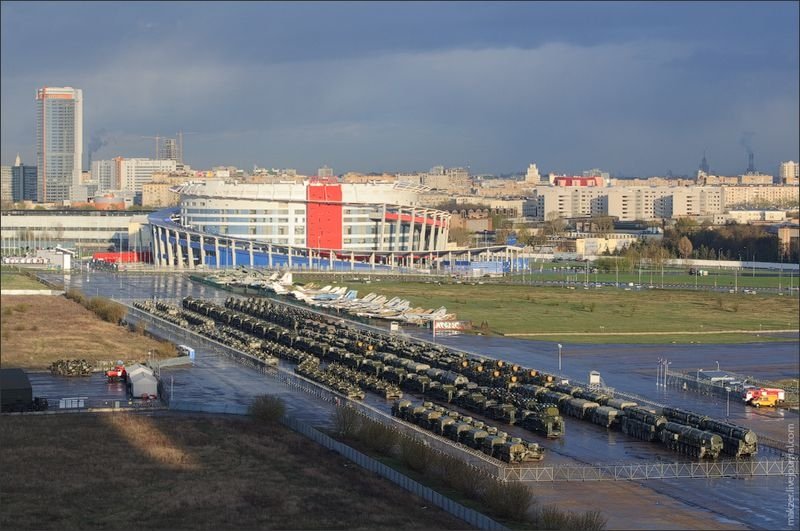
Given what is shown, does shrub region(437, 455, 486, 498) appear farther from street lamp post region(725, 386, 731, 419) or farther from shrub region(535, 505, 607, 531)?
street lamp post region(725, 386, 731, 419)

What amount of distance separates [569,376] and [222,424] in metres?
11.1

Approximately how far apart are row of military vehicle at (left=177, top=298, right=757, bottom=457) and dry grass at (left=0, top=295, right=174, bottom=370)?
206 inches

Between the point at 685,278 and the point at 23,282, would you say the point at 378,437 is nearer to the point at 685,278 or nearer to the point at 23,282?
the point at 23,282

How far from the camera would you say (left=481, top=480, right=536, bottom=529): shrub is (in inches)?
680

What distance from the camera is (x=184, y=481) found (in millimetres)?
18953

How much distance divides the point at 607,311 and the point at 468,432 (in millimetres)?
27791

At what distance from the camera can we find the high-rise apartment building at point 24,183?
164 meters

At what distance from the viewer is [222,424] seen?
2344cm

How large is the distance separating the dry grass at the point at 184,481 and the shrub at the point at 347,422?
2.81 feet

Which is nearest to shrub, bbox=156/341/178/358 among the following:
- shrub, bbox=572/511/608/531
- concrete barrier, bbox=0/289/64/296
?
concrete barrier, bbox=0/289/64/296

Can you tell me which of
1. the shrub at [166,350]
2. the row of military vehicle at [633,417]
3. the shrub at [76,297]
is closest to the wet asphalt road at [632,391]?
the row of military vehicle at [633,417]

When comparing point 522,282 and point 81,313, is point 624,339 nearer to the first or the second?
point 81,313

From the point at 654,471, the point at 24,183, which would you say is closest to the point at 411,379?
the point at 654,471

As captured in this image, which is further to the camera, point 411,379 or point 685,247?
point 685,247
